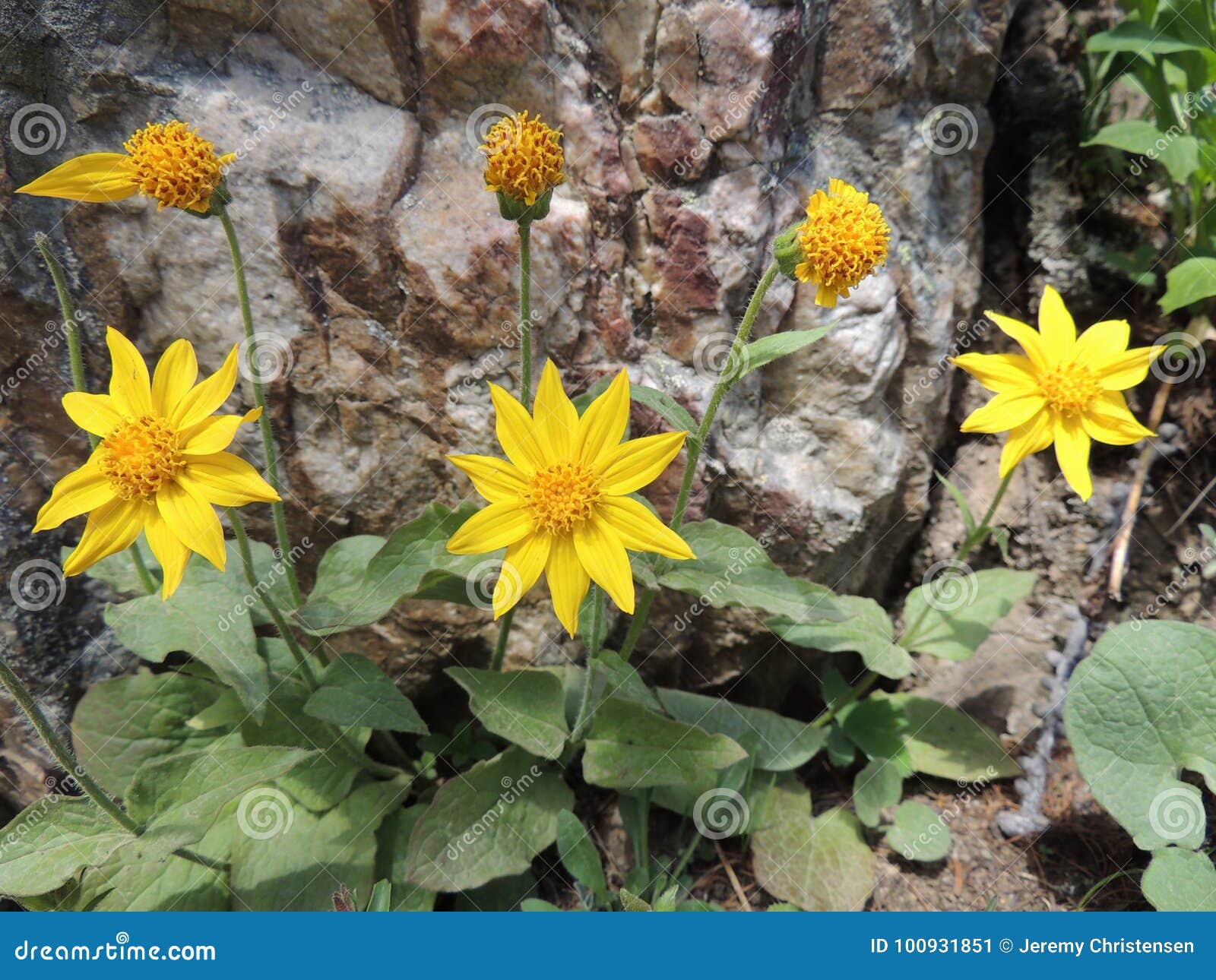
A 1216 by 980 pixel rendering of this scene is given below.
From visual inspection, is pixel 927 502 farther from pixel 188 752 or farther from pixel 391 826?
pixel 188 752

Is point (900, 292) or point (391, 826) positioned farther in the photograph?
point (900, 292)

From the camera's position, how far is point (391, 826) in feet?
8.87

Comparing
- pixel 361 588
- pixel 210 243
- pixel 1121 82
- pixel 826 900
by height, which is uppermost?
pixel 1121 82

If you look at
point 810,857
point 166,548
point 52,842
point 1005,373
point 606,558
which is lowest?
point 810,857

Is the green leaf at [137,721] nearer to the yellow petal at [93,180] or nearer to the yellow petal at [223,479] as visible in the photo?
the yellow petal at [223,479]

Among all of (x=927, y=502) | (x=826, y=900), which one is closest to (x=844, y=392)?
(x=927, y=502)

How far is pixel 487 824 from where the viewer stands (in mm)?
2615

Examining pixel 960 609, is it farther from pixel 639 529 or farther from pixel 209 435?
pixel 209 435

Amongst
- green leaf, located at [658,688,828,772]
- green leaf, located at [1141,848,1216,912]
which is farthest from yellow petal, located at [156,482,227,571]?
green leaf, located at [1141,848,1216,912]

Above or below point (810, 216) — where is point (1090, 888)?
below

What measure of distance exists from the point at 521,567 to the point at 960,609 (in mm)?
1754

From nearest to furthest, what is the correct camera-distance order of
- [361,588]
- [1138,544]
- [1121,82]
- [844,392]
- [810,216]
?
[810,216], [361,588], [844,392], [1138,544], [1121,82]

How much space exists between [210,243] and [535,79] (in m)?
1.18

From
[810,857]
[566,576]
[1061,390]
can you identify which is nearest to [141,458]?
[566,576]
